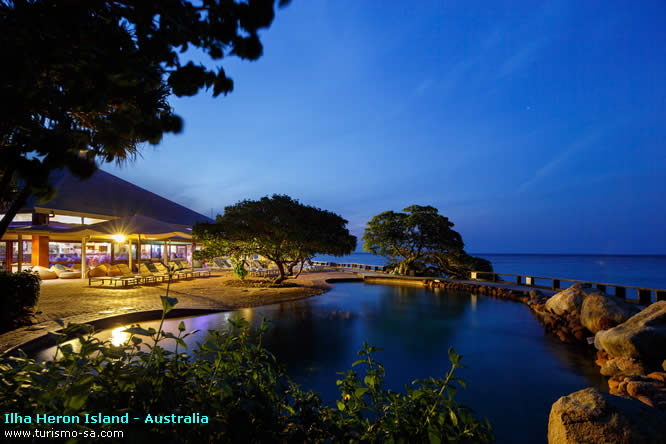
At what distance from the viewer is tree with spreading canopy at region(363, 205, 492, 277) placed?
19719 millimetres

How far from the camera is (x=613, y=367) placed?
15.9 feet

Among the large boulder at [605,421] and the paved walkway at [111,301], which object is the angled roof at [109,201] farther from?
the large boulder at [605,421]

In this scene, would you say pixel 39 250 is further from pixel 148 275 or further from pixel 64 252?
pixel 148 275

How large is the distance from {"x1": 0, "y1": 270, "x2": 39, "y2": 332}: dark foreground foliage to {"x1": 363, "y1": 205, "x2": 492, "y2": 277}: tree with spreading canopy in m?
17.0

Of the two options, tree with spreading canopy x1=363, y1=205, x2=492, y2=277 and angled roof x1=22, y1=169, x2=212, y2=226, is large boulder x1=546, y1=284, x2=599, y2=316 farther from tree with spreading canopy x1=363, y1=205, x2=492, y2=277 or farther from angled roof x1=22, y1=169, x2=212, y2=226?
angled roof x1=22, y1=169, x2=212, y2=226

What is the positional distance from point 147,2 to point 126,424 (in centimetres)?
154

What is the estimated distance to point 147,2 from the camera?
45.3 inches

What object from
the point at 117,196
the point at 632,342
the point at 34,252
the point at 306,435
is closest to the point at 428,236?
the point at 632,342

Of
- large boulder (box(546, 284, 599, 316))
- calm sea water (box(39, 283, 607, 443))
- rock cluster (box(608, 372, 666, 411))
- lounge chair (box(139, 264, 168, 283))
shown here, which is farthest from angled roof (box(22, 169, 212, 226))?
rock cluster (box(608, 372, 666, 411))

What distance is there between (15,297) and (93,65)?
6.96m

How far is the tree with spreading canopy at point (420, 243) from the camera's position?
19719 mm

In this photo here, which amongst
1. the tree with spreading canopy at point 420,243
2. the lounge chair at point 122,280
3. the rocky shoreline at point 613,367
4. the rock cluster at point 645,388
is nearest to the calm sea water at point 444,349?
the rocky shoreline at point 613,367

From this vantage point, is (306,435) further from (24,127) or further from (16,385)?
(24,127)

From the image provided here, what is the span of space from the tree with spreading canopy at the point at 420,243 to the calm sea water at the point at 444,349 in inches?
359
